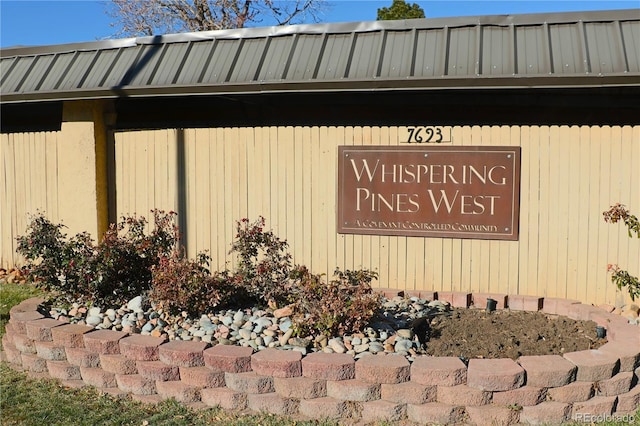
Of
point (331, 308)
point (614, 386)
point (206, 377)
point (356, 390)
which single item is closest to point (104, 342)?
point (206, 377)

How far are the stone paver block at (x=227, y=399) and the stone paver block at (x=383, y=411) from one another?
0.85 m

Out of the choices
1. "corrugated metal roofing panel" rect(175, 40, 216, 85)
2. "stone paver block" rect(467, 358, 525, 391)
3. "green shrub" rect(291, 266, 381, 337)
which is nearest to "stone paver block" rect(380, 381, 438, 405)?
"stone paver block" rect(467, 358, 525, 391)

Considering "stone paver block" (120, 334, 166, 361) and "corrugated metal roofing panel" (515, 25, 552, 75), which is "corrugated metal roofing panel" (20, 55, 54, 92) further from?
"corrugated metal roofing panel" (515, 25, 552, 75)

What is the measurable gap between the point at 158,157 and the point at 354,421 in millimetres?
4639

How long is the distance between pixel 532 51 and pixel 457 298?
248cm

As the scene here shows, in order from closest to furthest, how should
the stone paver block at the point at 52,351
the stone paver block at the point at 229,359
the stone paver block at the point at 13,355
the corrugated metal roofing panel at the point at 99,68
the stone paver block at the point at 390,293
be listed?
the stone paver block at the point at 229,359 < the stone paver block at the point at 52,351 < the stone paver block at the point at 13,355 < the stone paver block at the point at 390,293 < the corrugated metal roofing panel at the point at 99,68

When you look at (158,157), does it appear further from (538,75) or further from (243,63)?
(538,75)

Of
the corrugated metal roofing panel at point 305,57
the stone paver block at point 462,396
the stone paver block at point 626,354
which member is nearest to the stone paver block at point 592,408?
the stone paver block at point 626,354

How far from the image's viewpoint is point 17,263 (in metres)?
8.79

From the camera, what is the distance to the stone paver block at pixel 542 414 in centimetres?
409

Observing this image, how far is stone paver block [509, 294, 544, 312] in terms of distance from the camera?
6113mm

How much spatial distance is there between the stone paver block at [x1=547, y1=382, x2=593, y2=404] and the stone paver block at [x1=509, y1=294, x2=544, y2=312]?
1970mm

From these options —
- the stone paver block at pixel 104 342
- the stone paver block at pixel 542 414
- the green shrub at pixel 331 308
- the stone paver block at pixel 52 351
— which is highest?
the green shrub at pixel 331 308

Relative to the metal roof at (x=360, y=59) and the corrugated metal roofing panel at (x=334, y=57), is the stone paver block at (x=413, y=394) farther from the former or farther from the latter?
the corrugated metal roofing panel at (x=334, y=57)
